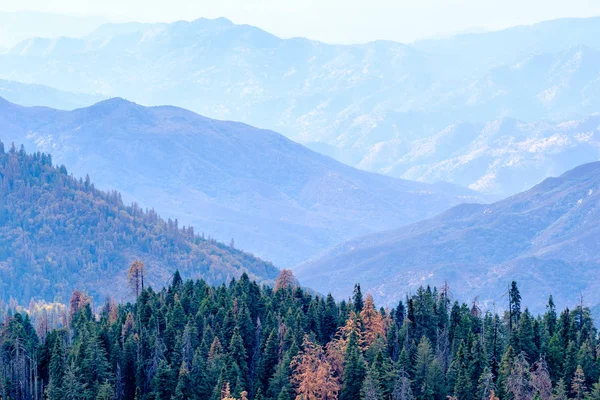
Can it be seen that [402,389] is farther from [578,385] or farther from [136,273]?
[136,273]

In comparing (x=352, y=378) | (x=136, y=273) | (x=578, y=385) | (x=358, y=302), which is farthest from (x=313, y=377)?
(x=136, y=273)

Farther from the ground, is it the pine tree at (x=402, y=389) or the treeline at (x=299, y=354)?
the treeline at (x=299, y=354)

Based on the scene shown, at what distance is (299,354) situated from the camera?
5344 inches

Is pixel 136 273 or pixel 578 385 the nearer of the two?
pixel 578 385

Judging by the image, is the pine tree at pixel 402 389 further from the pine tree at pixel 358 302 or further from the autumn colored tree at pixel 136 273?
the autumn colored tree at pixel 136 273

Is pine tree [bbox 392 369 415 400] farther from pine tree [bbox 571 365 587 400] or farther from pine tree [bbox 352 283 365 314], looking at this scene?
pine tree [bbox 352 283 365 314]

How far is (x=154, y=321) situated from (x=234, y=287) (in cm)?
2072

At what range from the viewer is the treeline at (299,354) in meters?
128

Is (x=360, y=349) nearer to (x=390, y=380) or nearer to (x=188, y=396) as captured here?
(x=390, y=380)

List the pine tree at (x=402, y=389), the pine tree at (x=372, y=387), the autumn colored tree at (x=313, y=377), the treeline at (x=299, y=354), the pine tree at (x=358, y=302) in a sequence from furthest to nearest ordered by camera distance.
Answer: the pine tree at (x=358, y=302)
the treeline at (x=299, y=354)
the autumn colored tree at (x=313, y=377)
the pine tree at (x=402, y=389)
the pine tree at (x=372, y=387)

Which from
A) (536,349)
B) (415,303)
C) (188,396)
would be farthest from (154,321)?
(536,349)

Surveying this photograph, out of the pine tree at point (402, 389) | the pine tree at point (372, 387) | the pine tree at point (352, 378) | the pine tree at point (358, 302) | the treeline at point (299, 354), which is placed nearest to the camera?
the pine tree at point (372, 387)

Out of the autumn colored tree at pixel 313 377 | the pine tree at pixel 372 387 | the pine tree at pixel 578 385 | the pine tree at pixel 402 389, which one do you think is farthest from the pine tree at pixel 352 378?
the pine tree at pixel 578 385

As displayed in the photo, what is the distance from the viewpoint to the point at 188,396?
13088cm
